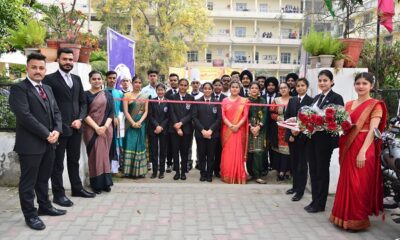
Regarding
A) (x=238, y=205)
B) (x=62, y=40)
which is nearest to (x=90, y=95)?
(x=62, y=40)

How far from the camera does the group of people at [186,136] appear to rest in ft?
14.2

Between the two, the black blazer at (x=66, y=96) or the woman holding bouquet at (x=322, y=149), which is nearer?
the woman holding bouquet at (x=322, y=149)

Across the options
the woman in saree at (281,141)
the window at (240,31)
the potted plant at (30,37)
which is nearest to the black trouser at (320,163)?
the woman in saree at (281,141)

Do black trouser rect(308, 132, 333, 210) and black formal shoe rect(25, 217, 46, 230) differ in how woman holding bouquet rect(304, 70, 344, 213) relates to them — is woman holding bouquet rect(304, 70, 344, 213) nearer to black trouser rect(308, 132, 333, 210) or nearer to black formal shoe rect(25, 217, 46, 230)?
black trouser rect(308, 132, 333, 210)

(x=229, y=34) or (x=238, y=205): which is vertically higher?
(x=229, y=34)

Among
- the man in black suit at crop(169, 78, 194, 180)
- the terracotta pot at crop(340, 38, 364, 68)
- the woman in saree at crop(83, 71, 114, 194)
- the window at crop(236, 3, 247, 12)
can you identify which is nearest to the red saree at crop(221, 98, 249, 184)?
the man in black suit at crop(169, 78, 194, 180)

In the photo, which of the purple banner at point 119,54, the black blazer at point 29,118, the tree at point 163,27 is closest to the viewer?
the black blazer at point 29,118

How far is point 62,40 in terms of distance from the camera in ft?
18.8

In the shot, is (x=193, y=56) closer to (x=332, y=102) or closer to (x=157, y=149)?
(x=157, y=149)

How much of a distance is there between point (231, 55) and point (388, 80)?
123ft

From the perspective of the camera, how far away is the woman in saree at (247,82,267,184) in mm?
6562

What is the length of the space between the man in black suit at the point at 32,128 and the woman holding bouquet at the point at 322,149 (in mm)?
3184

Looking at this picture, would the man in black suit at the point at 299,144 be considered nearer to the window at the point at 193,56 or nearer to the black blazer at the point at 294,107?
the black blazer at the point at 294,107

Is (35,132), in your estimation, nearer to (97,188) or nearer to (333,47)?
(97,188)
